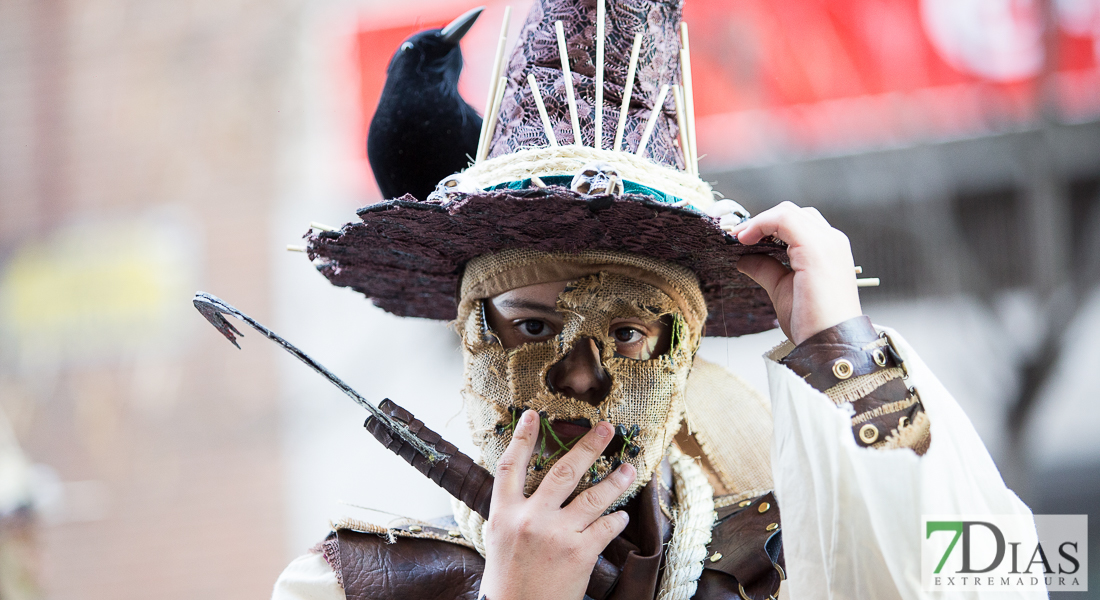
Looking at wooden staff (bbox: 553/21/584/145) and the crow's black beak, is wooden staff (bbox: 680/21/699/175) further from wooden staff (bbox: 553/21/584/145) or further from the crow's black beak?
the crow's black beak

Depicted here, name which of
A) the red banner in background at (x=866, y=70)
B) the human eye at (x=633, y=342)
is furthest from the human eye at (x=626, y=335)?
the red banner in background at (x=866, y=70)

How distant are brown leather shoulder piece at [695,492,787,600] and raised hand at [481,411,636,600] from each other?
10.5 inches

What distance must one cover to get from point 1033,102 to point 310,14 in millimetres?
4412

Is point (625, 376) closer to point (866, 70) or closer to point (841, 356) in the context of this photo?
point (841, 356)

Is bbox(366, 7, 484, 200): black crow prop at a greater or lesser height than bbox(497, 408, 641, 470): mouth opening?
greater

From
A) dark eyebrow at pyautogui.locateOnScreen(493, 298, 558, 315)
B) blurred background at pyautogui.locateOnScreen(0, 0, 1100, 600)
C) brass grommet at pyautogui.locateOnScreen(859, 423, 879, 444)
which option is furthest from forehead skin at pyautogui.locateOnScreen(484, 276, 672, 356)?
blurred background at pyautogui.locateOnScreen(0, 0, 1100, 600)

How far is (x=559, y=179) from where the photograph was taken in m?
1.75

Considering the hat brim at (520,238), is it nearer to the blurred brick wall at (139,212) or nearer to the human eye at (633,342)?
the human eye at (633,342)

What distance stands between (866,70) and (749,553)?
3.41m

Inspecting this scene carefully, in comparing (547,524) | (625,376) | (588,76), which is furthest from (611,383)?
(588,76)

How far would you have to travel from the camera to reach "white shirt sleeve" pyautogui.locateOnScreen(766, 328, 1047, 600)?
4.42ft

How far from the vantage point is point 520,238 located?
5.71 ft

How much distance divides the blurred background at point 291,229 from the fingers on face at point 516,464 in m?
2.95

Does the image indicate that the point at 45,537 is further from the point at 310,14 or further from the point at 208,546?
the point at 310,14
